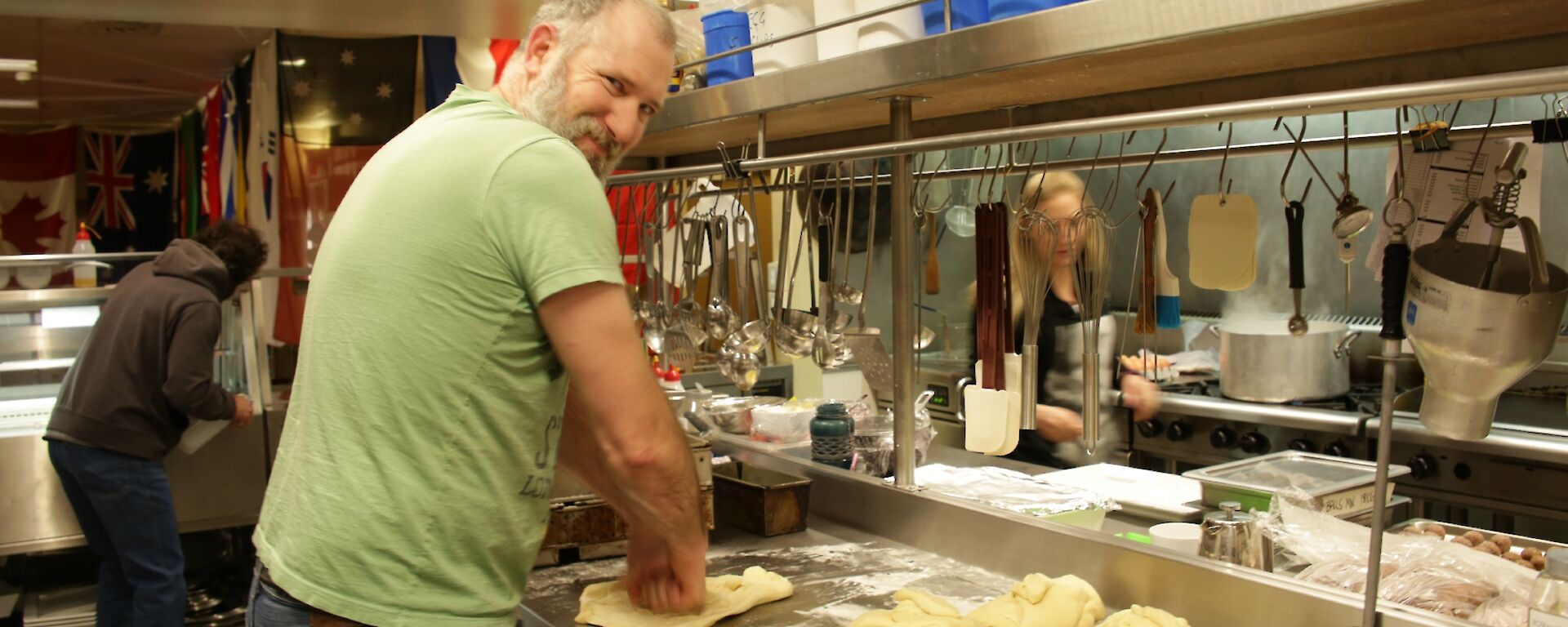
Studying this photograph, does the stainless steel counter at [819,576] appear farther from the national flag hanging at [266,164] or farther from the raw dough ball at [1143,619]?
the national flag hanging at [266,164]

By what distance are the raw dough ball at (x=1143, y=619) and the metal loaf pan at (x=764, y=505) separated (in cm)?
73

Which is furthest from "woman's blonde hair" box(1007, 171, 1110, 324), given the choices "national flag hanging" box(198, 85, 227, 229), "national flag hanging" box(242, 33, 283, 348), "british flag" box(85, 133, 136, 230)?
"british flag" box(85, 133, 136, 230)

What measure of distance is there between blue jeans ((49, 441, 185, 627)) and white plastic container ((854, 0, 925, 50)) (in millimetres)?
2656

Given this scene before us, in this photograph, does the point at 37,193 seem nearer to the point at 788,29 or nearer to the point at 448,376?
the point at 788,29

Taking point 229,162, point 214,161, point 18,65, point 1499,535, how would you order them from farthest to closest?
point 18,65, point 214,161, point 229,162, point 1499,535

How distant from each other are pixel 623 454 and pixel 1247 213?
2.74 feet

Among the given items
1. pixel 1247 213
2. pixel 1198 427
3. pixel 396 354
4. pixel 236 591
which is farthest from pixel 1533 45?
pixel 236 591

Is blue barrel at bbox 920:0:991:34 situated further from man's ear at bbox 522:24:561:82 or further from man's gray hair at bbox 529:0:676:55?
man's ear at bbox 522:24:561:82

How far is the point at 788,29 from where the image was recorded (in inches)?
68.7

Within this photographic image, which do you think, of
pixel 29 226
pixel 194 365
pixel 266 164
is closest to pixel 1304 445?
pixel 194 365

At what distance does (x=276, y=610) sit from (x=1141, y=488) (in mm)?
1719

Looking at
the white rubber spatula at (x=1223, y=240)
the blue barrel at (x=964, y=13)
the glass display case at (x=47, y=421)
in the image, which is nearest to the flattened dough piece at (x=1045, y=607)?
the white rubber spatula at (x=1223, y=240)

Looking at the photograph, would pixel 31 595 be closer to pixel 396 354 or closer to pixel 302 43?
pixel 302 43

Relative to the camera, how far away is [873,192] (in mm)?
2068
